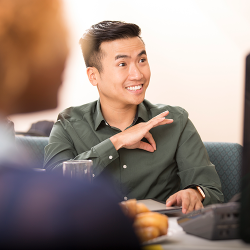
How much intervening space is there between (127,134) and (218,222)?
0.84m

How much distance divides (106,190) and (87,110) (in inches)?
54.2

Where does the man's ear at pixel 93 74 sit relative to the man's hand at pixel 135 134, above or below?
above

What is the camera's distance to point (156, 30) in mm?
3576

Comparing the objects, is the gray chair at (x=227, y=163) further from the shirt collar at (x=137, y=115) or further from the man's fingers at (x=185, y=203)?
the man's fingers at (x=185, y=203)

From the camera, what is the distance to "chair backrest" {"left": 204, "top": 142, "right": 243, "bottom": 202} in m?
1.67

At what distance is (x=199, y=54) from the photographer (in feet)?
11.1

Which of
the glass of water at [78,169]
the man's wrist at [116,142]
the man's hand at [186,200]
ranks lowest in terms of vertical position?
the man's hand at [186,200]

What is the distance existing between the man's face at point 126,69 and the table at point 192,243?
0.98m

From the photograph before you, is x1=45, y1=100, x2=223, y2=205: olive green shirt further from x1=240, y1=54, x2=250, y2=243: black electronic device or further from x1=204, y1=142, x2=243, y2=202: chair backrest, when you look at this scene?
x1=240, y1=54, x2=250, y2=243: black electronic device

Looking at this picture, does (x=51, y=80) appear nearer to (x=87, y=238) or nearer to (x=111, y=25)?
(x=87, y=238)

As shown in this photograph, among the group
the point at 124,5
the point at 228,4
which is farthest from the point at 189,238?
the point at 124,5

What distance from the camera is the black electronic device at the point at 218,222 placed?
55 cm

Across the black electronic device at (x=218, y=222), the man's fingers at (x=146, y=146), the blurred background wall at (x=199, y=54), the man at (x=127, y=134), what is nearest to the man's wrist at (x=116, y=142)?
the man at (x=127, y=134)

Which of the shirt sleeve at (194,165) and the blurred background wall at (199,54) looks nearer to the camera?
the shirt sleeve at (194,165)
